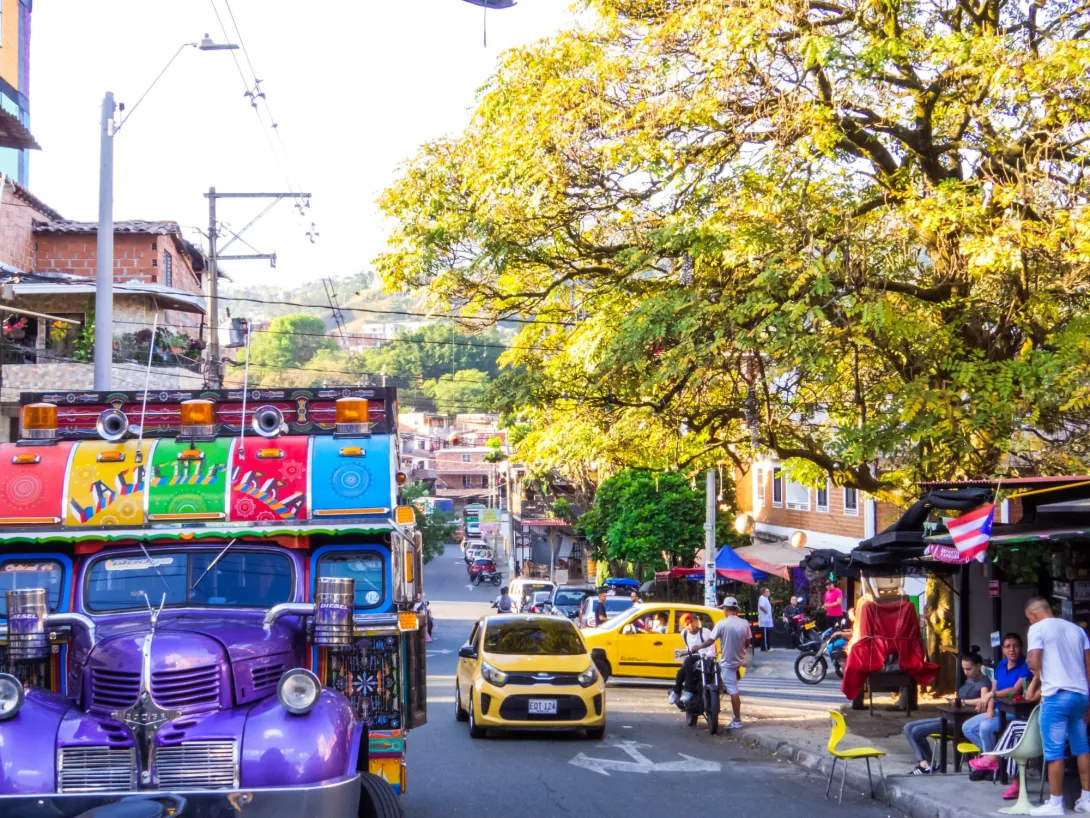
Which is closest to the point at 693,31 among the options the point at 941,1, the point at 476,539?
the point at 941,1

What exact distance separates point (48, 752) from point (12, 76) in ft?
134

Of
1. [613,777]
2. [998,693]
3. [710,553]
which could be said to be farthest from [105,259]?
[710,553]

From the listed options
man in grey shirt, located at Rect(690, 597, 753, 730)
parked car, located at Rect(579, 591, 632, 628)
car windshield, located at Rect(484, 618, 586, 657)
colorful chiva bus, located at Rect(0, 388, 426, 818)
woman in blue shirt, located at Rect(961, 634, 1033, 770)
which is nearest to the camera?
colorful chiva bus, located at Rect(0, 388, 426, 818)

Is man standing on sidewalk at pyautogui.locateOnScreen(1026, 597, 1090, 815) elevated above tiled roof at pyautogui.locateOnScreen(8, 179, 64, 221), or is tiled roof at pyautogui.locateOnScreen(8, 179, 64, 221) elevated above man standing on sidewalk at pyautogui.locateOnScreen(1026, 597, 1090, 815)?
tiled roof at pyautogui.locateOnScreen(8, 179, 64, 221)

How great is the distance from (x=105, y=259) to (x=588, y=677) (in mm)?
8692

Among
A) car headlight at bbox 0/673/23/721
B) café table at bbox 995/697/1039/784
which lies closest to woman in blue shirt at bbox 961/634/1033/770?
café table at bbox 995/697/1039/784

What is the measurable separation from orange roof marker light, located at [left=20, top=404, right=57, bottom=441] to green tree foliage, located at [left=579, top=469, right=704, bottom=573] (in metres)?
32.2

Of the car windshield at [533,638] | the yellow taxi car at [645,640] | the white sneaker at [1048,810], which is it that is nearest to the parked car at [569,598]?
the yellow taxi car at [645,640]

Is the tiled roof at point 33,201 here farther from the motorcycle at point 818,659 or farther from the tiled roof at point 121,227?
the motorcycle at point 818,659

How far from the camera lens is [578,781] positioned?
12.6m

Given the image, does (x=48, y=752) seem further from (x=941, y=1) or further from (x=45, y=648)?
(x=941, y=1)

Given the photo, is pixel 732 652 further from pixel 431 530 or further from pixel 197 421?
pixel 431 530

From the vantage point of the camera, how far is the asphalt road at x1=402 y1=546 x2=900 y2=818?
36.8ft

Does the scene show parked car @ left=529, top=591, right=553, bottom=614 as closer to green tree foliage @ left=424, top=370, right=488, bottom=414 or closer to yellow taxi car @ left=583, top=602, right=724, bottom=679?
yellow taxi car @ left=583, top=602, right=724, bottom=679
